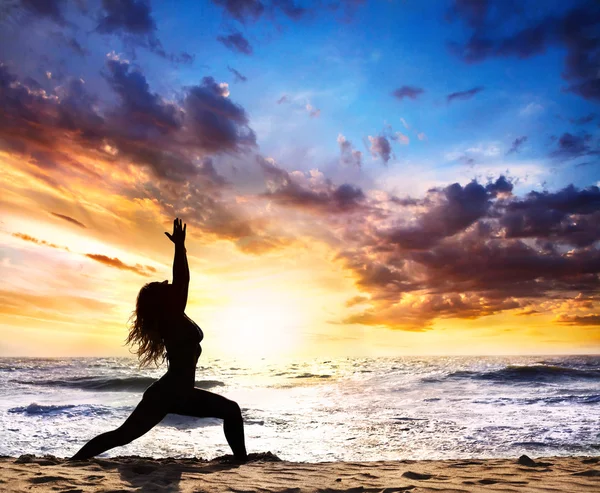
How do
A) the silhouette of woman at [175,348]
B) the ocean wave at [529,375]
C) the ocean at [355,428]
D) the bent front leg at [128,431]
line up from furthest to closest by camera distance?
the ocean wave at [529,375] → the ocean at [355,428] → the silhouette of woman at [175,348] → the bent front leg at [128,431]

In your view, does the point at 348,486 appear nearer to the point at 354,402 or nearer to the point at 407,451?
the point at 407,451

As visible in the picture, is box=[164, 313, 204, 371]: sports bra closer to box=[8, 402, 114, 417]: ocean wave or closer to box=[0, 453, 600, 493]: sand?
box=[0, 453, 600, 493]: sand

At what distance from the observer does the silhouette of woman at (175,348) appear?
202 inches

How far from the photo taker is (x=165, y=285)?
17.8ft

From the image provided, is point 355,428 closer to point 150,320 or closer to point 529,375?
point 150,320

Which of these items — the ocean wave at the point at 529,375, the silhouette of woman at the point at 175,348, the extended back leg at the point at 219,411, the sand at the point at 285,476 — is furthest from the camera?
the ocean wave at the point at 529,375

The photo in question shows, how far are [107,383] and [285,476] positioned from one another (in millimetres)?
23615

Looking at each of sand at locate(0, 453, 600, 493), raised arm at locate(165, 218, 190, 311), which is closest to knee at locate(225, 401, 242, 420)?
sand at locate(0, 453, 600, 493)

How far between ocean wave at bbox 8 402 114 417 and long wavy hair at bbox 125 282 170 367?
28.0 ft

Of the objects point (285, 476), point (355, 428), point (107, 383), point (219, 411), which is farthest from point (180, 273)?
point (107, 383)

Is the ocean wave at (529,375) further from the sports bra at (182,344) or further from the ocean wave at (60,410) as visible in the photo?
the sports bra at (182,344)

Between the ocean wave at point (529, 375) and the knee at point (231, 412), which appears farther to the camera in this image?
the ocean wave at point (529, 375)

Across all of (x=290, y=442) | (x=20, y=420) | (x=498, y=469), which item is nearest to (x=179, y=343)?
(x=498, y=469)

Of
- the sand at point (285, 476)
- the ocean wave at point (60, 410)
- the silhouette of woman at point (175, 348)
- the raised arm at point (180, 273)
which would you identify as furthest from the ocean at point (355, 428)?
the raised arm at point (180, 273)
